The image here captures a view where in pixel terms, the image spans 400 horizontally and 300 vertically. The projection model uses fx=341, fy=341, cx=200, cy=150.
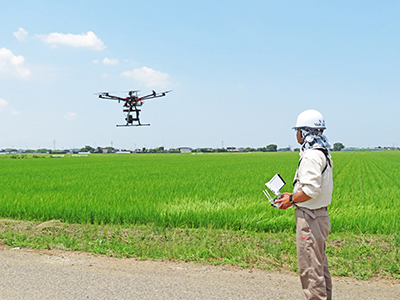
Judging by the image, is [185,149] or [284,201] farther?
[185,149]

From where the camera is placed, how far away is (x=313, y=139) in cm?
359

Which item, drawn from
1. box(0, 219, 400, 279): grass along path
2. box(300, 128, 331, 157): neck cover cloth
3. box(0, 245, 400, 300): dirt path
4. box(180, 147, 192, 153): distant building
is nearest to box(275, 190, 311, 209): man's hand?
box(300, 128, 331, 157): neck cover cloth

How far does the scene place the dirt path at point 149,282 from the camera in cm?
425

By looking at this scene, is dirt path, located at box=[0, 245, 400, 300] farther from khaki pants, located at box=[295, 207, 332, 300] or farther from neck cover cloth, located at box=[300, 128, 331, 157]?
neck cover cloth, located at box=[300, 128, 331, 157]

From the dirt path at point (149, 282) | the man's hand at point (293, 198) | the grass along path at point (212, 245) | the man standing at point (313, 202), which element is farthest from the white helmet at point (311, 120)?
the grass along path at point (212, 245)

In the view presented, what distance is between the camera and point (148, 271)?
5.16 m

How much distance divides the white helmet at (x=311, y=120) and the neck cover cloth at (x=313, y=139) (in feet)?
0.21

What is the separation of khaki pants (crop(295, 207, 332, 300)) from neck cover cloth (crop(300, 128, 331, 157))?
662 mm

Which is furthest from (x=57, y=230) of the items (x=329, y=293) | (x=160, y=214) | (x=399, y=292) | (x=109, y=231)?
Result: (x=399, y=292)

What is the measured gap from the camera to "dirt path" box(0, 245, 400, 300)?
4.25 m

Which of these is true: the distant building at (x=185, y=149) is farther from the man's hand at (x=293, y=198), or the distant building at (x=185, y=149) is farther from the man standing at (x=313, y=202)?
the man standing at (x=313, y=202)

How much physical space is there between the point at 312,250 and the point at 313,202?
0.49m

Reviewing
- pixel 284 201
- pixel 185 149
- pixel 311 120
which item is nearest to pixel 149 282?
pixel 284 201

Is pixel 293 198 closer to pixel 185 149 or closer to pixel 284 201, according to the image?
pixel 284 201
